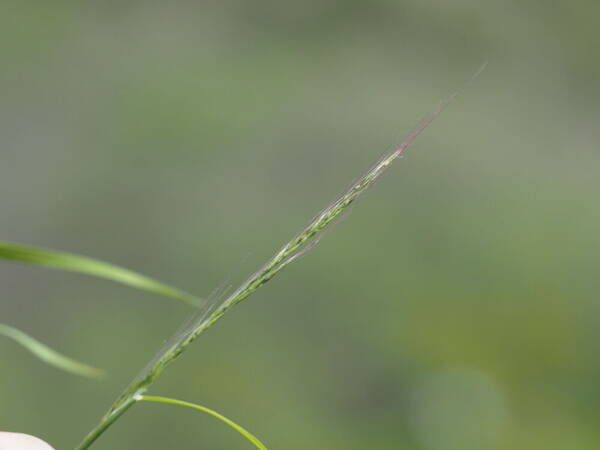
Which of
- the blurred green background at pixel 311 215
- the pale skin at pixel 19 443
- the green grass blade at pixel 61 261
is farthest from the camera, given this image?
the blurred green background at pixel 311 215

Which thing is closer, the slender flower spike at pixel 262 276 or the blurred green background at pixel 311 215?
the slender flower spike at pixel 262 276

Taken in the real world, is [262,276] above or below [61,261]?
below

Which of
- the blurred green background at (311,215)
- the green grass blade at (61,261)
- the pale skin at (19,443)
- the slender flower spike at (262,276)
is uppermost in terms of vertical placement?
the blurred green background at (311,215)

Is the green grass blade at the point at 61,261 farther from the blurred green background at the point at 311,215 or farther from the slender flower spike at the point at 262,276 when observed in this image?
the blurred green background at the point at 311,215

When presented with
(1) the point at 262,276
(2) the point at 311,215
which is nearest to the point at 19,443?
(1) the point at 262,276

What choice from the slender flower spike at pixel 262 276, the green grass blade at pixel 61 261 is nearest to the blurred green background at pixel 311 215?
the green grass blade at pixel 61 261

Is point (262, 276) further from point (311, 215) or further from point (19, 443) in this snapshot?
point (311, 215)

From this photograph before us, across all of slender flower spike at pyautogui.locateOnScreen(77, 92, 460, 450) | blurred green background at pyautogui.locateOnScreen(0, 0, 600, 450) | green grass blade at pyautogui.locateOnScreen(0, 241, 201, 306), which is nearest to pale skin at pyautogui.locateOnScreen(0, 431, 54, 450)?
slender flower spike at pyautogui.locateOnScreen(77, 92, 460, 450)

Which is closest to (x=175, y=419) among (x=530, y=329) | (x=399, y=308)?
(x=399, y=308)
